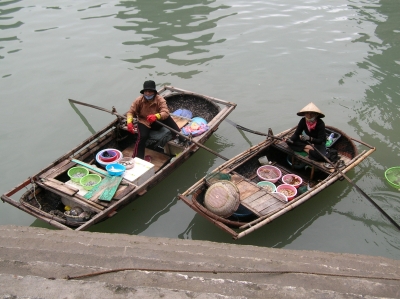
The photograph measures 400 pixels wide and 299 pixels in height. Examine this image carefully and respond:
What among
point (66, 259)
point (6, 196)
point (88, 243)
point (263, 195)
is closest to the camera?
point (66, 259)

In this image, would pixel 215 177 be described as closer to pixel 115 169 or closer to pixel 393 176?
pixel 115 169

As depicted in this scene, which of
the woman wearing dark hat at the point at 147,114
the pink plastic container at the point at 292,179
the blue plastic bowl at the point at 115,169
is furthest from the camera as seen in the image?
the woman wearing dark hat at the point at 147,114

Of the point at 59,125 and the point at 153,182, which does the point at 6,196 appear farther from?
the point at 59,125

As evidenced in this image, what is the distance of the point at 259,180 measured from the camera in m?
7.46

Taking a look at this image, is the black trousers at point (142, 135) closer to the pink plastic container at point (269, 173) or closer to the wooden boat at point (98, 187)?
the wooden boat at point (98, 187)

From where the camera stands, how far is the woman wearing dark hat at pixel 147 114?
7520 mm

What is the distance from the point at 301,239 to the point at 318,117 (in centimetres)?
211

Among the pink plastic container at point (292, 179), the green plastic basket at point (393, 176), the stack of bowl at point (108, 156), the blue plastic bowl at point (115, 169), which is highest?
the blue plastic bowl at point (115, 169)

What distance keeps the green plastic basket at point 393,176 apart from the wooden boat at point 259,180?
2.09 ft

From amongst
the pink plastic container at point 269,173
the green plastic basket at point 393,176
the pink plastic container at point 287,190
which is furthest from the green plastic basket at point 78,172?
the green plastic basket at point 393,176

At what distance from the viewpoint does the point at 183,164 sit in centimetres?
809

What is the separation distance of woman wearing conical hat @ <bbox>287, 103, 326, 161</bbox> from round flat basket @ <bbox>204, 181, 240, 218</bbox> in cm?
177

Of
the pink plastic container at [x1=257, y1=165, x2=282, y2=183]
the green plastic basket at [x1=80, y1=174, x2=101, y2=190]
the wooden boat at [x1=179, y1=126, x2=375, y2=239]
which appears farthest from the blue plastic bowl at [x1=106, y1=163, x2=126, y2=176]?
the pink plastic container at [x1=257, y1=165, x2=282, y2=183]

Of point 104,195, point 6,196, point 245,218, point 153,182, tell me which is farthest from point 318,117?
point 6,196
